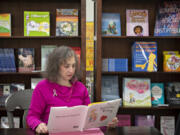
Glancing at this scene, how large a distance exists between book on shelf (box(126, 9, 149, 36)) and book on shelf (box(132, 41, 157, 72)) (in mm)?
136

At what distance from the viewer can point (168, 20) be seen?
8.64 feet

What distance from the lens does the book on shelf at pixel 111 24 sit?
2.63m

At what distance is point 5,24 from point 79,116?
179 cm

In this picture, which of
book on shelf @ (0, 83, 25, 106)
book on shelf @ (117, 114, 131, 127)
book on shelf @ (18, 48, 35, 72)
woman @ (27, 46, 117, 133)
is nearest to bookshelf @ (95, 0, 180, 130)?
book on shelf @ (117, 114, 131, 127)

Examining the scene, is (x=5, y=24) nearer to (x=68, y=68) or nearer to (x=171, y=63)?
(x=68, y=68)

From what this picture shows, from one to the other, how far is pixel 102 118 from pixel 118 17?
1.65m

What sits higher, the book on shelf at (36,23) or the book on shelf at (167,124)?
the book on shelf at (36,23)

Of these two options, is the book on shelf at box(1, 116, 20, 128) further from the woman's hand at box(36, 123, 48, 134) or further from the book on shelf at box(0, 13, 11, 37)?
the woman's hand at box(36, 123, 48, 134)

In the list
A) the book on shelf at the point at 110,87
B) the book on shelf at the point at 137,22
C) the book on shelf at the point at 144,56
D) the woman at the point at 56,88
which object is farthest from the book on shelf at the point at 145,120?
the woman at the point at 56,88

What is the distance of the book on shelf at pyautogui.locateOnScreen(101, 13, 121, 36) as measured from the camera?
8.63ft

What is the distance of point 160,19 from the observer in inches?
105

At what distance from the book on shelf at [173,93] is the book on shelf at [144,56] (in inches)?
11.6

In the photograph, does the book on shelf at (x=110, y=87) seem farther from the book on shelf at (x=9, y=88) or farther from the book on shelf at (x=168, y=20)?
the book on shelf at (x=9, y=88)

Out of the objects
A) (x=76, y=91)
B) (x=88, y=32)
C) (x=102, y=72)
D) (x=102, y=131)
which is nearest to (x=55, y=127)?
(x=102, y=131)
